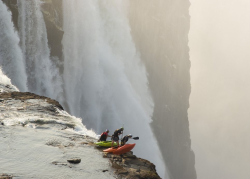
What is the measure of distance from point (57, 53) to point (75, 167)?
24.8 meters

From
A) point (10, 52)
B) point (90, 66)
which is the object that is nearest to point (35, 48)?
point (10, 52)

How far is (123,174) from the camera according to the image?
9062 mm

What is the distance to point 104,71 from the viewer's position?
3922 cm

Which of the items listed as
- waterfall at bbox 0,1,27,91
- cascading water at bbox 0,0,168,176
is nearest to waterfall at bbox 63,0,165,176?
cascading water at bbox 0,0,168,176

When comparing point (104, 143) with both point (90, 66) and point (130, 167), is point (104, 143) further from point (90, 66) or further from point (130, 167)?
point (90, 66)

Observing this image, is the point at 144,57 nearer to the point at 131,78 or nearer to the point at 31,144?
the point at 131,78

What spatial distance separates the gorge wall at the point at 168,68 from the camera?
5097cm

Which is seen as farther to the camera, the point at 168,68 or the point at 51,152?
the point at 168,68

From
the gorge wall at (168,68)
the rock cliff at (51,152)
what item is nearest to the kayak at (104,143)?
the rock cliff at (51,152)

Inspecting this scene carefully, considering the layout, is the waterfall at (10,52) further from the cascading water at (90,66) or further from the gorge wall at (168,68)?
the gorge wall at (168,68)

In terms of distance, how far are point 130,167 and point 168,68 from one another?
48.9m

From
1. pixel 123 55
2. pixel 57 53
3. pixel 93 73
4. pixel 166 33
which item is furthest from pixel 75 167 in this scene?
pixel 166 33

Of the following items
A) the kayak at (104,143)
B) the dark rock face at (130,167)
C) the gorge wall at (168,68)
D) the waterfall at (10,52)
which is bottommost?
the dark rock face at (130,167)

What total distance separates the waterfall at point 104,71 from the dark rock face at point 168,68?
453 centimetres
